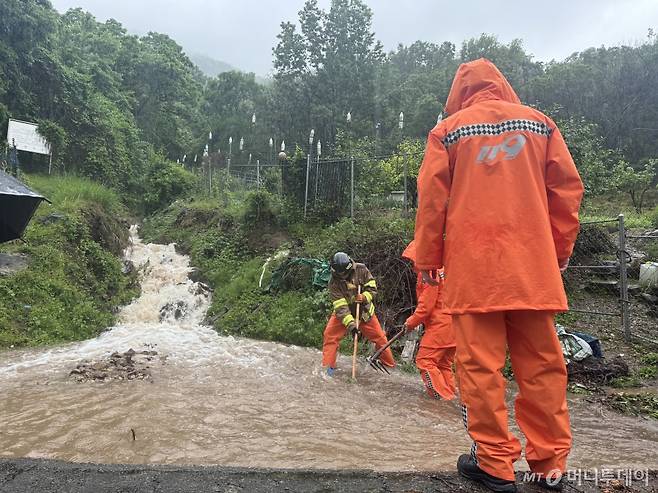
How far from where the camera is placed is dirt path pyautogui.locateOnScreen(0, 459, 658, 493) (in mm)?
2090

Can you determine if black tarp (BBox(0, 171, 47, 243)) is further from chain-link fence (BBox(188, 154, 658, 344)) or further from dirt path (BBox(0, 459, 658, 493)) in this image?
chain-link fence (BBox(188, 154, 658, 344))

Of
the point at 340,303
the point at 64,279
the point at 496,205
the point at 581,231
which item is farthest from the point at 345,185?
the point at 496,205

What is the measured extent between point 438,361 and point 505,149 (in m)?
3.12

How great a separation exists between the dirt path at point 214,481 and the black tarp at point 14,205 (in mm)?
4469

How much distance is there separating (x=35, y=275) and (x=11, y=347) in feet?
6.39

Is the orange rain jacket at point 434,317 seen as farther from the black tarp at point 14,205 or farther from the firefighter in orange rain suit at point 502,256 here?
the black tarp at point 14,205

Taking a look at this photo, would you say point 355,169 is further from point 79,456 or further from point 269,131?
point 269,131

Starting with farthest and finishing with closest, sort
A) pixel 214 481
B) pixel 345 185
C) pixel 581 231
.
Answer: pixel 345 185 → pixel 581 231 → pixel 214 481

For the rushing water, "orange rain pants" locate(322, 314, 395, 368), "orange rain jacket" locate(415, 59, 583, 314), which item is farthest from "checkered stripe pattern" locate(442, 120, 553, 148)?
"orange rain pants" locate(322, 314, 395, 368)

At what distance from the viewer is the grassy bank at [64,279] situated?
788 cm

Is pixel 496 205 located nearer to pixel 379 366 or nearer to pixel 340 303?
pixel 340 303

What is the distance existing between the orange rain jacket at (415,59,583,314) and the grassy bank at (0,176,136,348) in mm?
7376

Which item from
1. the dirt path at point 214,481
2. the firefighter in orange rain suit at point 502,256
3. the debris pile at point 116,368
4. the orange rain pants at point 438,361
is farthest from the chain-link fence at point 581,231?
the debris pile at point 116,368

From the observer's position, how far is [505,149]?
2.47m
